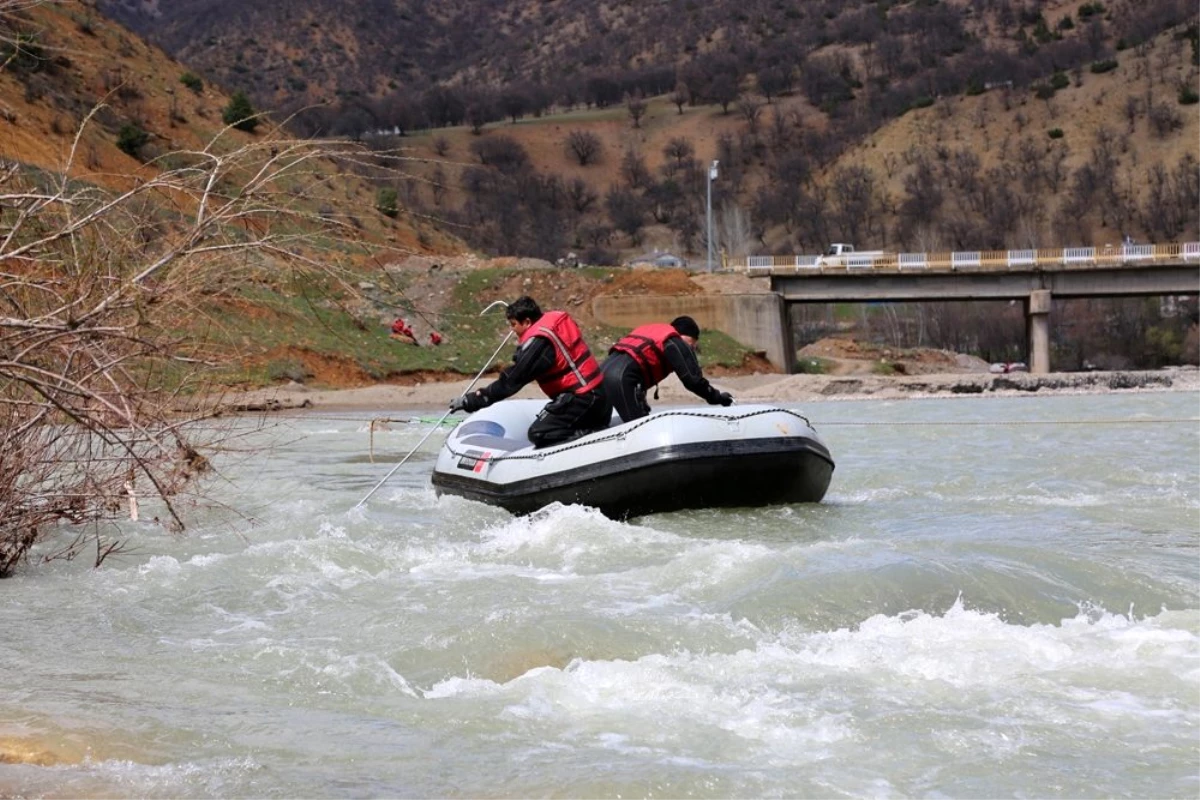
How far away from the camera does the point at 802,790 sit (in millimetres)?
4906

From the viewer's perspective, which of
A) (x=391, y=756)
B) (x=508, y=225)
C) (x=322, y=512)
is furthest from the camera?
(x=508, y=225)

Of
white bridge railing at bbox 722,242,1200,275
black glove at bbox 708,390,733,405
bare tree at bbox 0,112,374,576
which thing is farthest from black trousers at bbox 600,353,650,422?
white bridge railing at bbox 722,242,1200,275

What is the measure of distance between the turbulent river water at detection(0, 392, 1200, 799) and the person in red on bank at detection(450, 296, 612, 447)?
0.92 meters

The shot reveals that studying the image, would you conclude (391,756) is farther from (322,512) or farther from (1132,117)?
(1132,117)

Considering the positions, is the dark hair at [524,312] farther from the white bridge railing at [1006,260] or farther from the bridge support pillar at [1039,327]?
the bridge support pillar at [1039,327]

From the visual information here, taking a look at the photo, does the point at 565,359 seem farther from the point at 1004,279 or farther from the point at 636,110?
the point at 636,110

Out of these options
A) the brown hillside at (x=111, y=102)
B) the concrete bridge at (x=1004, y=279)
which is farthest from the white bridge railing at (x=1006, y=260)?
the brown hillside at (x=111, y=102)

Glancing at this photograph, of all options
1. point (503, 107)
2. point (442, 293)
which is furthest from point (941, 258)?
point (503, 107)

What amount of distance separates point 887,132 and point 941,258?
55.3 metres

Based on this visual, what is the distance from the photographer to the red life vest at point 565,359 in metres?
10.9

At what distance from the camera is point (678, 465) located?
10.7 metres

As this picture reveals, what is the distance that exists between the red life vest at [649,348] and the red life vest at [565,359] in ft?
1.06

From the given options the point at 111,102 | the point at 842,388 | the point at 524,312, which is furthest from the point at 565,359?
the point at 111,102

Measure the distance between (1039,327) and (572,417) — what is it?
1618 inches
